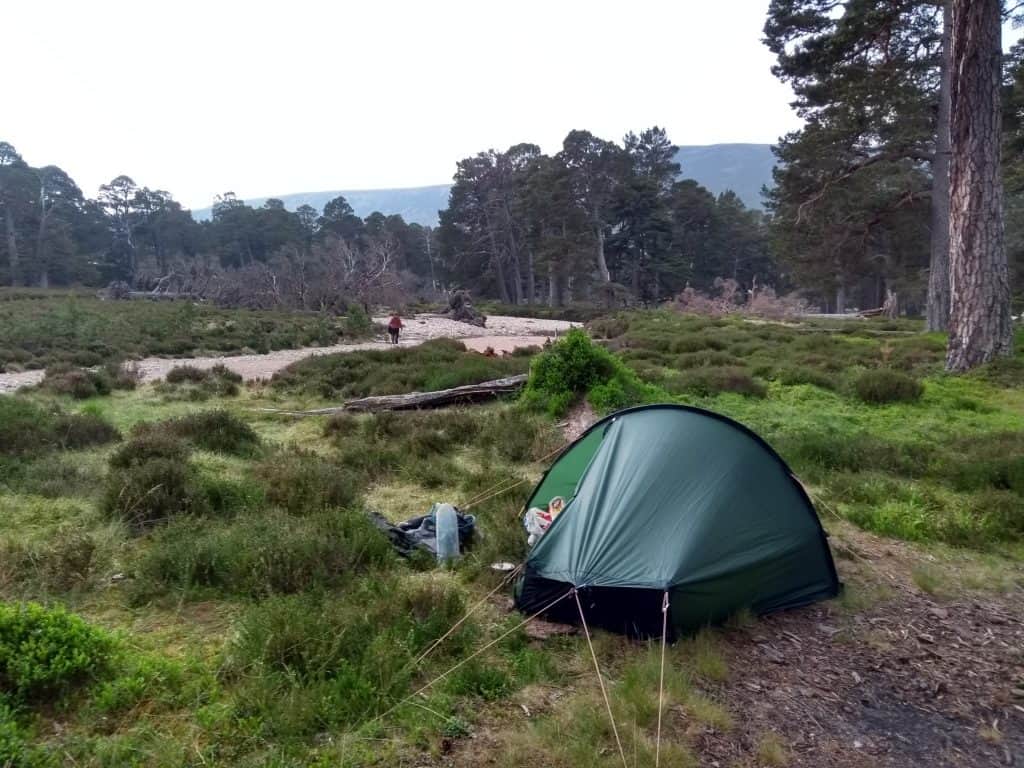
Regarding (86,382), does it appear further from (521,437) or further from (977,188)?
(977,188)

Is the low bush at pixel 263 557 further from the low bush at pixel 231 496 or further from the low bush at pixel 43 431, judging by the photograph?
the low bush at pixel 43 431

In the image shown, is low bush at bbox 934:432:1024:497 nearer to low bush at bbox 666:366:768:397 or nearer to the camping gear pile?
low bush at bbox 666:366:768:397

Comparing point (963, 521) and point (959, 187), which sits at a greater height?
point (959, 187)

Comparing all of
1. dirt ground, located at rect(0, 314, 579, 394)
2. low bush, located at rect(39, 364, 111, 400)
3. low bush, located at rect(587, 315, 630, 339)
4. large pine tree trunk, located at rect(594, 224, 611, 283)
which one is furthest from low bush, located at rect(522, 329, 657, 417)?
large pine tree trunk, located at rect(594, 224, 611, 283)

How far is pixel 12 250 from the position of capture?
53.8 meters

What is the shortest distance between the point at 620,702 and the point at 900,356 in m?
13.8

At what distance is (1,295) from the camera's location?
39.2 m

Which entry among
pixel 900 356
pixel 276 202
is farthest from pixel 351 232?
pixel 900 356

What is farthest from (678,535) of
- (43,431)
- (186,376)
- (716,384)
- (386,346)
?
(386,346)

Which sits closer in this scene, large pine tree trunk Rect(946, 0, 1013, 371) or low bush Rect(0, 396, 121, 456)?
low bush Rect(0, 396, 121, 456)

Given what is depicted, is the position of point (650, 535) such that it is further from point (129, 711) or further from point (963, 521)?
point (963, 521)

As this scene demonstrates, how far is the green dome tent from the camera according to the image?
3867 millimetres

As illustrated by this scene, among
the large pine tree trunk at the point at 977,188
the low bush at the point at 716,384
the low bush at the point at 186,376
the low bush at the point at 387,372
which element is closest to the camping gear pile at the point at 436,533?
the low bush at the point at 716,384

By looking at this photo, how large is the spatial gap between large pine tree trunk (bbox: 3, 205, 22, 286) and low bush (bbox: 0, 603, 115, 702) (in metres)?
63.9
